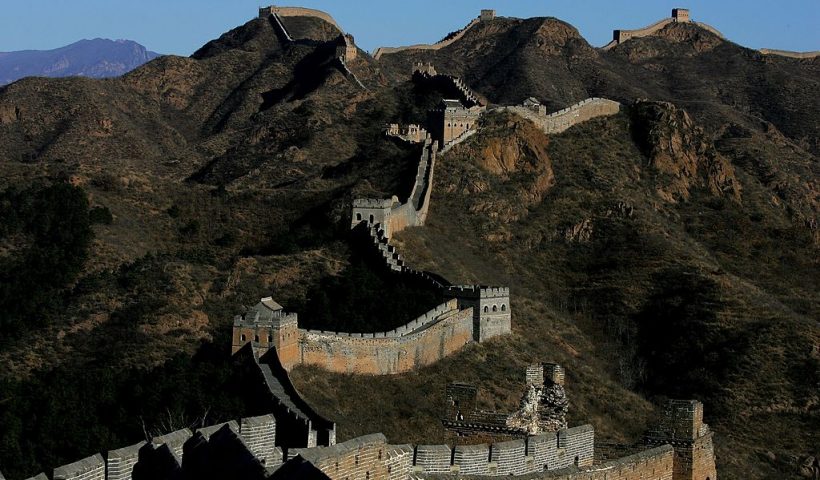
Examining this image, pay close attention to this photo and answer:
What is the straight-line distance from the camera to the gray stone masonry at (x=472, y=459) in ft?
96.3

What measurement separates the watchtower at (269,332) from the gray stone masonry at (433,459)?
29222 mm

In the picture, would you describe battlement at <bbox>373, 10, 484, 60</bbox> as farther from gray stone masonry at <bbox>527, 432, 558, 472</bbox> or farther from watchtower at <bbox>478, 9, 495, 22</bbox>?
gray stone masonry at <bbox>527, 432, 558, 472</bbox>

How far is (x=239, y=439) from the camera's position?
2222cm

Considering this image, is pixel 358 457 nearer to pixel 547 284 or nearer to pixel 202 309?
pixel 202 309

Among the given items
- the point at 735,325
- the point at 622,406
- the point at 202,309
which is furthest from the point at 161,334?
the point at 735,325

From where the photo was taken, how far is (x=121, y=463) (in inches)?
933

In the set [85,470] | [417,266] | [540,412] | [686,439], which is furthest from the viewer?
[417,266]

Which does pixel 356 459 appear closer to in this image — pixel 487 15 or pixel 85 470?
pixel 85 470

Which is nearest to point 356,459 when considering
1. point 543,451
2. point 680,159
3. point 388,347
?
point 543,451

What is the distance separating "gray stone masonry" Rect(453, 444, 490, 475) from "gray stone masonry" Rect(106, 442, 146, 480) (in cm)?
641

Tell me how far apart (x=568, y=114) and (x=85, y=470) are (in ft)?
279

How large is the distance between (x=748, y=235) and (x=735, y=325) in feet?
52.7

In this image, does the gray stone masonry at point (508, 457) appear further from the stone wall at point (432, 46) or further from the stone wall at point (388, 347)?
the stone wall at point (432, 46)

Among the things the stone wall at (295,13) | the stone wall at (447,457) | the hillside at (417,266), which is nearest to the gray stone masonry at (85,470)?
the stone wall at (447,457)
